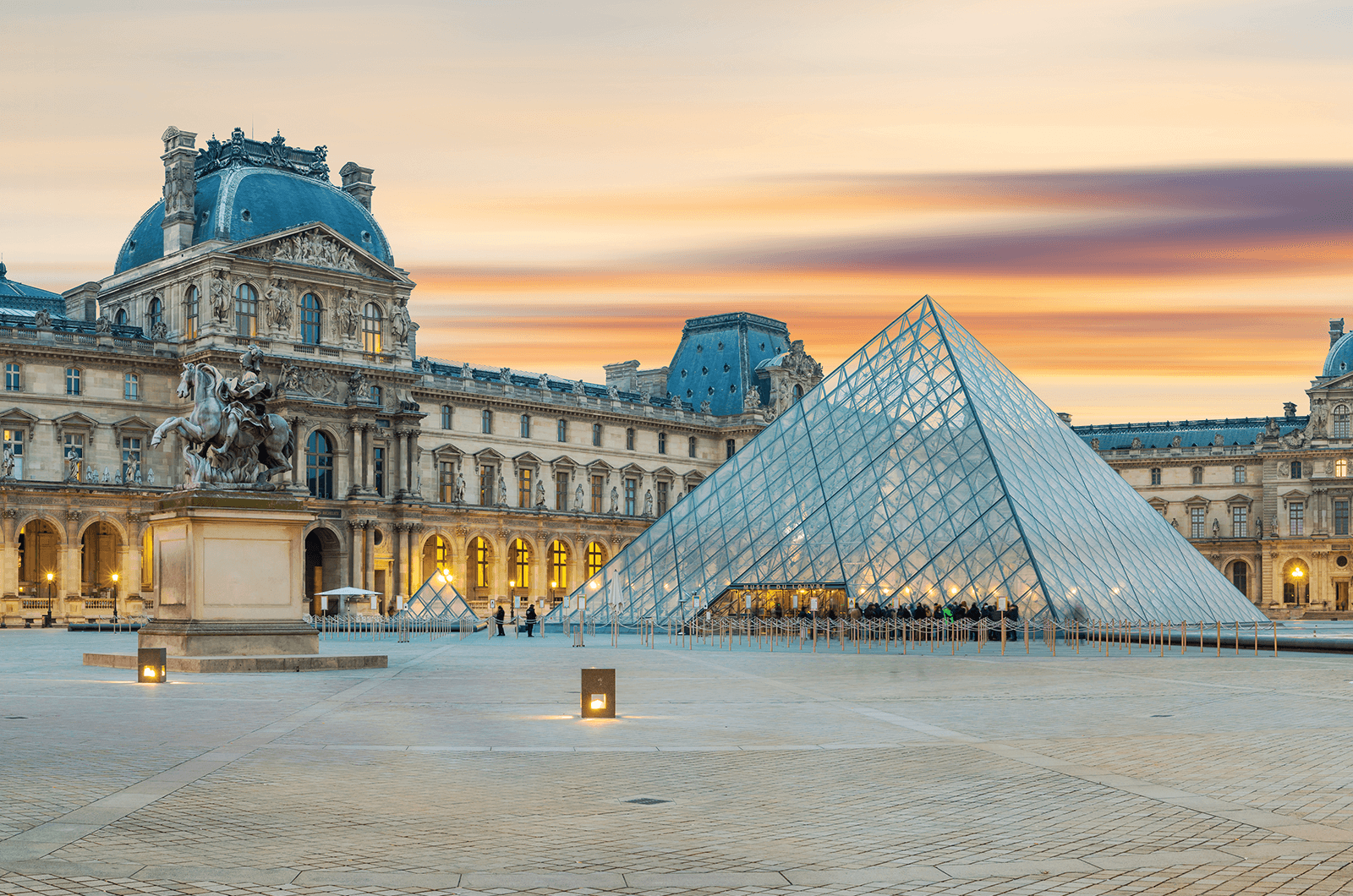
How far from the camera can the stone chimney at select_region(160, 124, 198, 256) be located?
231ft

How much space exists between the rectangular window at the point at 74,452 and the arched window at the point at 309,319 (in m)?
10.8

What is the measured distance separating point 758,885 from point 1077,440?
4902cm

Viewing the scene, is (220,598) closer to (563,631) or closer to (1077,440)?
(563,631)

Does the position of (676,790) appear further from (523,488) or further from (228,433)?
(523,488)

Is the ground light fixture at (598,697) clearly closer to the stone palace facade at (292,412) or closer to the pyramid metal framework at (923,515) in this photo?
the pyramid metal framework at (923,515)

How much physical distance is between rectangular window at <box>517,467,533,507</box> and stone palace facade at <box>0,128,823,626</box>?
0.40ft

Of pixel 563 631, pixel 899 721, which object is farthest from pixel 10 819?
pixel 563 631

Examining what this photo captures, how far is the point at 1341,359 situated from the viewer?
349ft

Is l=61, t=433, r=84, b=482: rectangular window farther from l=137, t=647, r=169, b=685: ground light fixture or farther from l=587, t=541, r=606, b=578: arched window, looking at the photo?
l=137, t=647, r=169, b=685: ground light fixture

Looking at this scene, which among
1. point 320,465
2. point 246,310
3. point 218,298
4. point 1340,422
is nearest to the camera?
point 218,298

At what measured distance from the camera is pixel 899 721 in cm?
1720

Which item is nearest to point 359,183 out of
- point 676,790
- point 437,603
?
point 437,603

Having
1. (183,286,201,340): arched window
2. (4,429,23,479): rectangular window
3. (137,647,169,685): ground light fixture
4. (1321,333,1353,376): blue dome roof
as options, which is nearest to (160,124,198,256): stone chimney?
(183,286,201,340): arched window

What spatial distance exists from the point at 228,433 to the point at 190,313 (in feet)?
148
